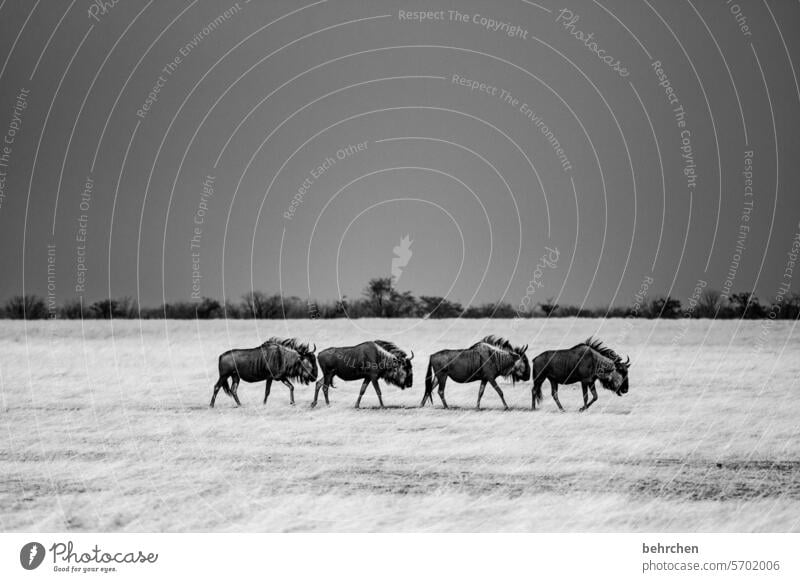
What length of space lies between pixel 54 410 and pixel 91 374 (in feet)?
19.3

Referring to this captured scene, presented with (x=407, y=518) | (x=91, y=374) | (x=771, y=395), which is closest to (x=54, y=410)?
(x=91, y=374)

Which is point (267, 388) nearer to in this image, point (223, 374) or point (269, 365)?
point (269, 365)

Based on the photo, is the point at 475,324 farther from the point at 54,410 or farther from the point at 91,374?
the point at 54,410

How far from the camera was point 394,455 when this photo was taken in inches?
831

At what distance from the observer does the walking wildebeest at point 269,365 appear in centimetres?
2561

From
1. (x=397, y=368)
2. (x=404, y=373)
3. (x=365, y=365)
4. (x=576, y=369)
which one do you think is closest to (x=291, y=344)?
(x=365, y=365)

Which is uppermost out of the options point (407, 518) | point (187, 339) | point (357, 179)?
point (357, 179)

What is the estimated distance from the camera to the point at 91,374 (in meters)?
31.9

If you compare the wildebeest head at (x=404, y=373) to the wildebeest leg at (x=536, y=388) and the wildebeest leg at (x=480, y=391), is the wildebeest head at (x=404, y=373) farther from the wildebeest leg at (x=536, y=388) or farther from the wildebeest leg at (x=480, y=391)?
the wildebeest leg at (x=536, y=388)

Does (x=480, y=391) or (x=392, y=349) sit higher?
(x=392, y=349)

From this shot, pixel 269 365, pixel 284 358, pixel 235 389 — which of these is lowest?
pixel 235 389

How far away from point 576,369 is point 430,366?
378 cm
